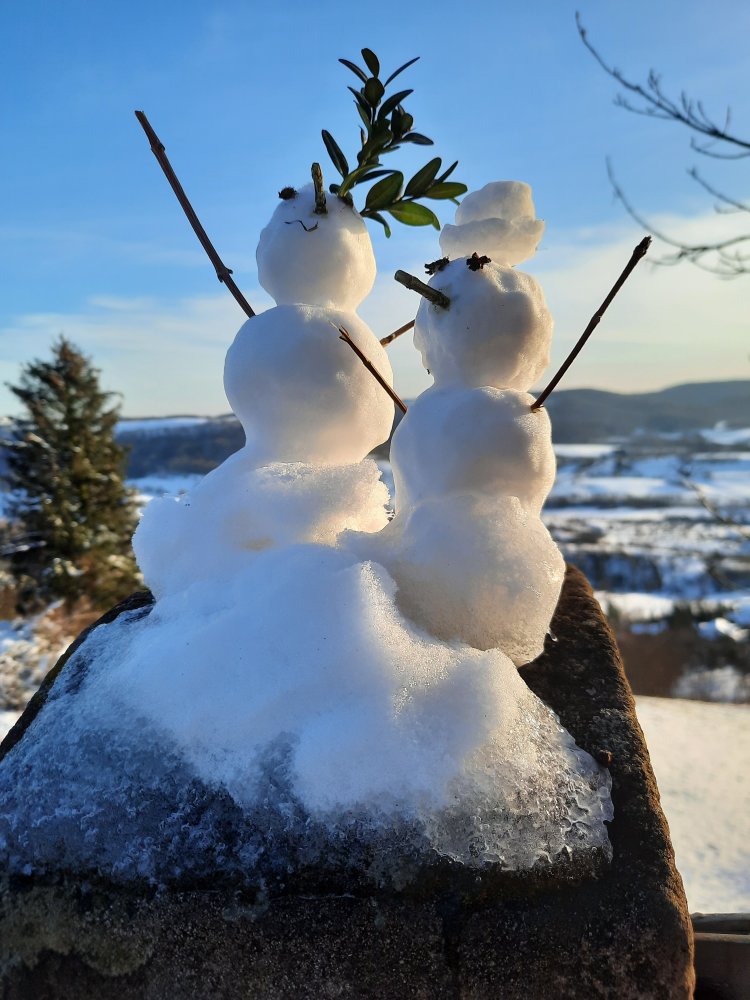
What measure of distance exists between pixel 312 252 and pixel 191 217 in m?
0.26

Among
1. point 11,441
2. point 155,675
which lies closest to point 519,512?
point 155,675

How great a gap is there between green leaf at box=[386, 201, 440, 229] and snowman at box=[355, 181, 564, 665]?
7.7 inches

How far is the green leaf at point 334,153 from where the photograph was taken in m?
1.16

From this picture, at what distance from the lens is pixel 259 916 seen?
2.59ft

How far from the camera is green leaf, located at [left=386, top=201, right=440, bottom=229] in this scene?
1.20m

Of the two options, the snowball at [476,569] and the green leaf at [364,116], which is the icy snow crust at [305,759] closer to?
the snowball at [476,569]

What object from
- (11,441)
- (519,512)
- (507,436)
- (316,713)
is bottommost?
(11,441)

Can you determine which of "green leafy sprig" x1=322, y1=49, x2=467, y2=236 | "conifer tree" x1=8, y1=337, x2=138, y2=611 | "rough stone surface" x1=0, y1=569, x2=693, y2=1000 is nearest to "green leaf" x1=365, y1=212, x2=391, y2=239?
"green leafy sprig" x1=322, y1=49, x2=467, y2=236

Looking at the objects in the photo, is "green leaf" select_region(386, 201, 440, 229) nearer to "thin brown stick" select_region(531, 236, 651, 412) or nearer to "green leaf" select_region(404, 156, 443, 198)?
"green leaf" select_region(404, 156, 443, 198)

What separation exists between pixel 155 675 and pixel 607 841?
2.02ft

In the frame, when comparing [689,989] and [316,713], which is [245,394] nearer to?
[316,713]

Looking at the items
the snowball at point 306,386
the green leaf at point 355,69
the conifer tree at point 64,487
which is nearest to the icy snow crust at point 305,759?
the snowball at point 306,386

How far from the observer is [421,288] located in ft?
3.34

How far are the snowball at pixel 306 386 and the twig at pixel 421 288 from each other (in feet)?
0.50
